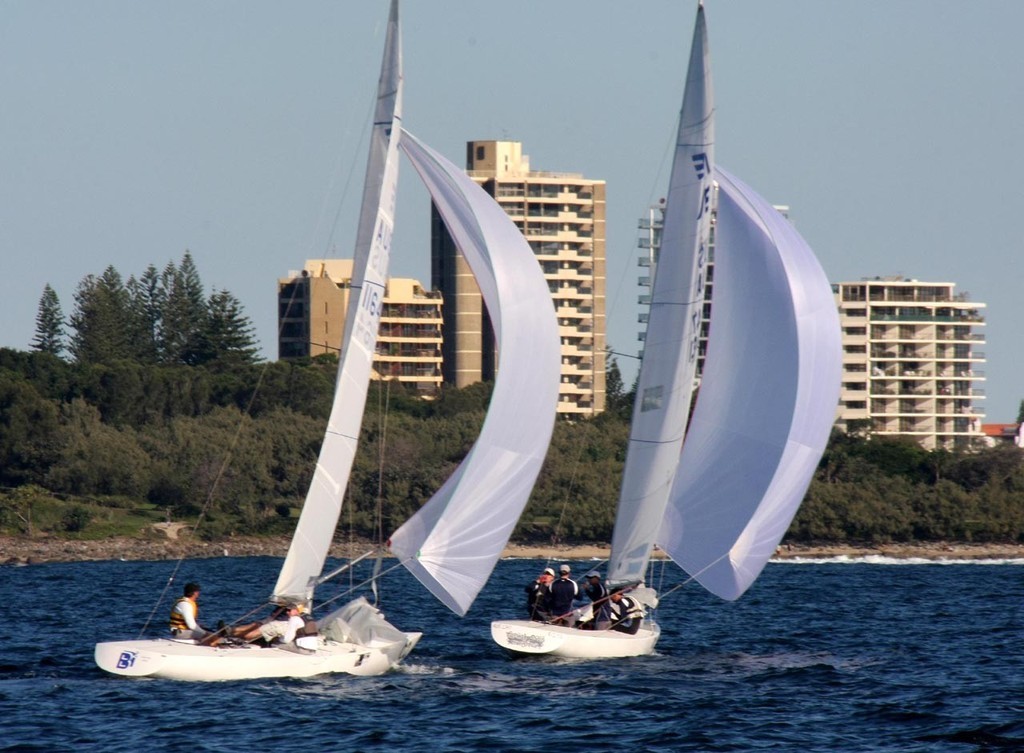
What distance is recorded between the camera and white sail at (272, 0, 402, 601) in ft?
90.6

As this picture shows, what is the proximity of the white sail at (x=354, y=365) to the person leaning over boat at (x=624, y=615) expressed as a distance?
5.37 meters

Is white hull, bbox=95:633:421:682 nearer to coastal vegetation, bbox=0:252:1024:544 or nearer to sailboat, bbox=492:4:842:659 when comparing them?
sailboat, bbox=492:4:842:659

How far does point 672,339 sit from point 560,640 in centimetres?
555

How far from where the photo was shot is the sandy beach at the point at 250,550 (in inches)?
3017

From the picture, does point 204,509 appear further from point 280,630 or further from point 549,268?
point 549,268

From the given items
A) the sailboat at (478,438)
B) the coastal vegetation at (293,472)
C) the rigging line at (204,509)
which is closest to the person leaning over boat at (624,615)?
the sailboat at (478,438)

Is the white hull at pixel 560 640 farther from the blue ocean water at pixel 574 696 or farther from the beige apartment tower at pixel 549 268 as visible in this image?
the beige apartment tower at pixel 549 268

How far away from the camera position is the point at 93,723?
78.4 ft

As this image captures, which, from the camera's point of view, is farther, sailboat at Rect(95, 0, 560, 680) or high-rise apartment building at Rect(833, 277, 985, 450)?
high-rise apartment building at Rect(833, 277, 985, 450)

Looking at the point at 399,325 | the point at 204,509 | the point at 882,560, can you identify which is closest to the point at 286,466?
the point at 882,560

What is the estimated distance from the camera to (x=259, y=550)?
268 ft

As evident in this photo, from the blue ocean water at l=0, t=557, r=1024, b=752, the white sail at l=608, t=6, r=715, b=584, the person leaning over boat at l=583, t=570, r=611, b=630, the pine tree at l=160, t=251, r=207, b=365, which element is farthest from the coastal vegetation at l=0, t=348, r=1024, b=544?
the person leaning over boat at l=583, t=570, r=611, b=630

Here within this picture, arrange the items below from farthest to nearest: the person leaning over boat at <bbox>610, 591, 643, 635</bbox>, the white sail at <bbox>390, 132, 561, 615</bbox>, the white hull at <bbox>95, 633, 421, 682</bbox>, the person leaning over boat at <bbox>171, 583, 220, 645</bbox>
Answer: the person leaning over boat at <bbox>610, 591, 643, 635</bbox> < the white sail at <bbox>390, 132, 561, 615</bbox> < the person leaning over boat at <bbox>171, 583, 220, 645</bbox> < the white hull at <bbox>95, 633, 421, 682</bbox>

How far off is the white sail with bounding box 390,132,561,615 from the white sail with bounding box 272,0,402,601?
0.90 m
